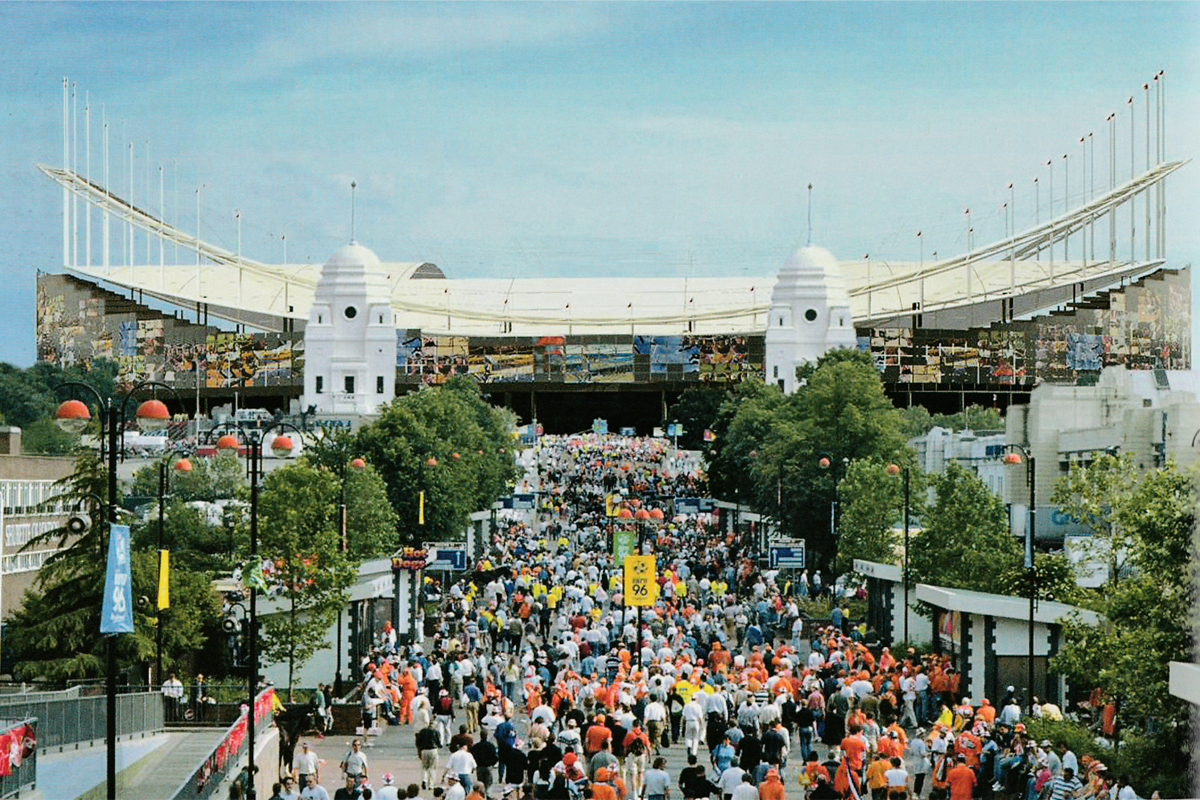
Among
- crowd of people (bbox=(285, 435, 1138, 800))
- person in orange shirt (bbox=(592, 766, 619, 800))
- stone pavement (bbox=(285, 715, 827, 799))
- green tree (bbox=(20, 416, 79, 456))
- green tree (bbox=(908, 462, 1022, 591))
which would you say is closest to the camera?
person in orange shirt (bbox=(592, 766, 619, 800))

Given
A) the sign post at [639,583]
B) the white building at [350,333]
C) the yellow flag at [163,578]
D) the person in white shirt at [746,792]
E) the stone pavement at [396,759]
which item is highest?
the white building at [350,333]

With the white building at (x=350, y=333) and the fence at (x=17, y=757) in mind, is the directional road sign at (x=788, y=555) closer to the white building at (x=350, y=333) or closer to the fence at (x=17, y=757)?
the fence at (x=17, y=757)

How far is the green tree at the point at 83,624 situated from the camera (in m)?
38.5

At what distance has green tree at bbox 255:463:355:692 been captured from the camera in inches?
1609

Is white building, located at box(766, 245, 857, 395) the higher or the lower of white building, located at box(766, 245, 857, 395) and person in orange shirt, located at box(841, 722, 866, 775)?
the higher

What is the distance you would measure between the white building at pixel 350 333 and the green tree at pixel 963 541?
4713 inches

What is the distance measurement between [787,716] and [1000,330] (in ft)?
485

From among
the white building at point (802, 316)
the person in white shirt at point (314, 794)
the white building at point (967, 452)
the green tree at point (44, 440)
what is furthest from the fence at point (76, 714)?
the white building at point (802, 316)

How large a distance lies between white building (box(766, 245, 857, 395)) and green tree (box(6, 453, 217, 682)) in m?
130

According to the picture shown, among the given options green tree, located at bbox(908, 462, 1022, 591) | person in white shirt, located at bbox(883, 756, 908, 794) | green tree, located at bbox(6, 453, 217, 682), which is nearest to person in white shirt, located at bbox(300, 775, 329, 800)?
person in white shirt, located at bbox(883, 756, 908, 794)

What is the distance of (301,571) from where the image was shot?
4153 centimetres

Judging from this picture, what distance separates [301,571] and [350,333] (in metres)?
125

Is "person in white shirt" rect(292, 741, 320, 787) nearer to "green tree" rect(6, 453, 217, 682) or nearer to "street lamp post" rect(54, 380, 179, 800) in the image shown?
"street lamp post" rect(54, 380, 179, 800)

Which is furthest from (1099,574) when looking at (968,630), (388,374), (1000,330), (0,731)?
(1000,330)
